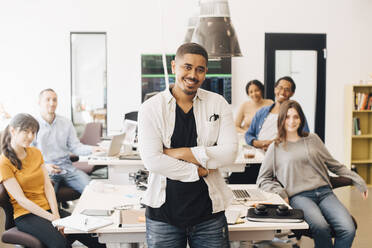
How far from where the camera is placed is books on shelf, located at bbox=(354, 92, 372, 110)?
7000 millimetres

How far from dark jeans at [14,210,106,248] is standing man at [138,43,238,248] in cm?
101

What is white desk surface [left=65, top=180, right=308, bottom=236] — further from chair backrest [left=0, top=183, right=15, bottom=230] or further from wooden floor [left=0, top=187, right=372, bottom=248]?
wooden floor [left=0, top=187, right=372, bottom=248]

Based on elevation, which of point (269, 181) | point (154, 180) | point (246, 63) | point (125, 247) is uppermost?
point (246, 63)

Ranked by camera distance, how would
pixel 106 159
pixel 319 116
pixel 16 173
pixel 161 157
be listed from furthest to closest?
pixel 319 116
pixel 106 159
pixel 16 173
pixel 161 157

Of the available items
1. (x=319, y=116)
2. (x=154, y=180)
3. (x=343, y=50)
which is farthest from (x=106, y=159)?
(x=343, y=50)

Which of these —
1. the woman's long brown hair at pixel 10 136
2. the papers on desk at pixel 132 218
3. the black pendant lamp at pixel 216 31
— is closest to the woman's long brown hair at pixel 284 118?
the black pendant lamp at pixel 216 31

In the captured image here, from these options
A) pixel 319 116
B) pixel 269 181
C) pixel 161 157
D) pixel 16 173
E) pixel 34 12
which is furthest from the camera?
pixel 319 116

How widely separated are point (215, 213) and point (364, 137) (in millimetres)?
5696

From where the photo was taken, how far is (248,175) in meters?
4.79

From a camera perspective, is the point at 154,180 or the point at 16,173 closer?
the point at 154,180

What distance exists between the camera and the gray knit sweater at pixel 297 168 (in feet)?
11.3

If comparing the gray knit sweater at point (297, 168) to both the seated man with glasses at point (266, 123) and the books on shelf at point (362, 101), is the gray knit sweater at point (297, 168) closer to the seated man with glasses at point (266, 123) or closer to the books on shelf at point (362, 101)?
the seated man with glasses at point (266, 123)

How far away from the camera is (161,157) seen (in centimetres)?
212

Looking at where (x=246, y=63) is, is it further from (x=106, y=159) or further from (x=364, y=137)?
(x=106, y=159)
